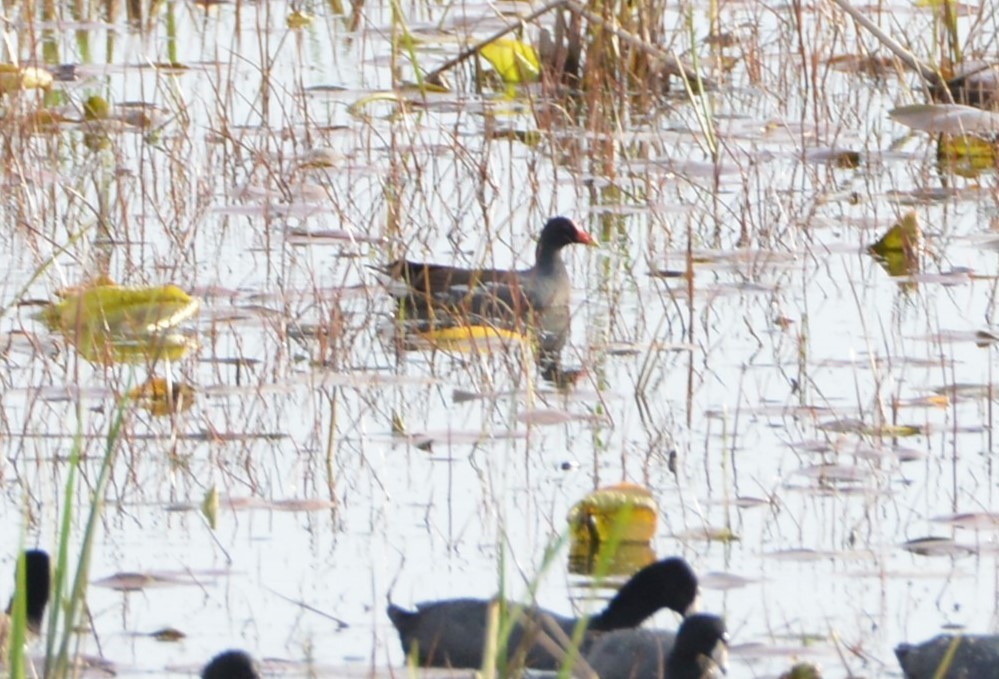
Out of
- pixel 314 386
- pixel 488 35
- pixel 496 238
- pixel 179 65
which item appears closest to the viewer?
pixel 314 386

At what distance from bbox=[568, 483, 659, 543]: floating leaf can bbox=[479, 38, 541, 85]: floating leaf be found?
5625mm

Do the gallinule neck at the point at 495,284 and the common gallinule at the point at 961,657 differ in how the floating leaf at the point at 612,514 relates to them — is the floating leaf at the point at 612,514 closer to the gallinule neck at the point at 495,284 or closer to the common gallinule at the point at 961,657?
the common gallinule at the point at 961,657

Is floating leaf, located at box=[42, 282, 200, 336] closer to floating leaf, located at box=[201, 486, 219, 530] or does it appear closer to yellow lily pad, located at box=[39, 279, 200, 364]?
yellow lily pad, located at box=[39, 279, 200, 364]

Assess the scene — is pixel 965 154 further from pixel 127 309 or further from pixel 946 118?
pixel 127 309

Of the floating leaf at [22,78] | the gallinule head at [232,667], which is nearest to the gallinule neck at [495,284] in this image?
the floating leaf at [22,78]

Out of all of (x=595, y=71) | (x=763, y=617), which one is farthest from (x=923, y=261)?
(x=763, y=617)

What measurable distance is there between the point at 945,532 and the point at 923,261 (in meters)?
2.80

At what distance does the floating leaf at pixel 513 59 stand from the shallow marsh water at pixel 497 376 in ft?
1.35

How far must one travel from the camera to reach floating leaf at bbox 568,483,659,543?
5.68m

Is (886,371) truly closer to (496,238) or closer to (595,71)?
(496,238)

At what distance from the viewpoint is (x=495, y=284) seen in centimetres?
832

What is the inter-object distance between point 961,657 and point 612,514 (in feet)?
3.37

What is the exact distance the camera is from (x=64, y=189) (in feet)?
28.2

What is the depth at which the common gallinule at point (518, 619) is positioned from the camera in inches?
197
